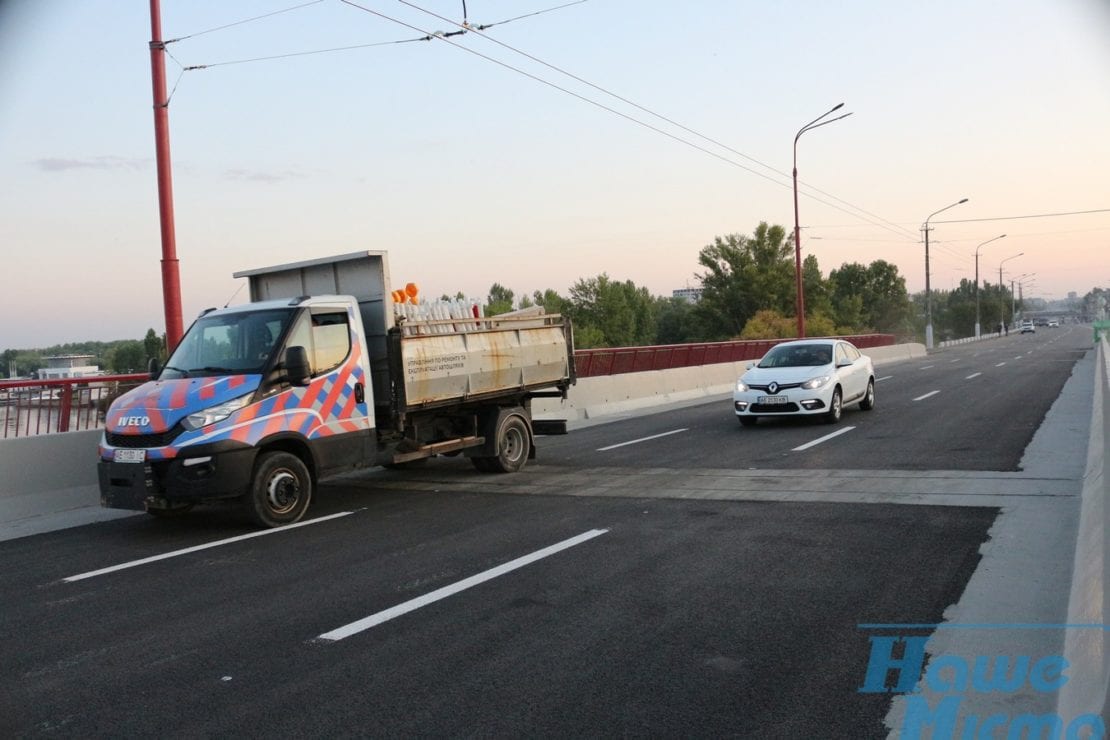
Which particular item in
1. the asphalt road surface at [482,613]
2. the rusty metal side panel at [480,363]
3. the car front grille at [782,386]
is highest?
the rusty metal side panel at [480,363]

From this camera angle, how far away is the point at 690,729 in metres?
3.76

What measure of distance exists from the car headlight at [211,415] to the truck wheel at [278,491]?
24.2 inches

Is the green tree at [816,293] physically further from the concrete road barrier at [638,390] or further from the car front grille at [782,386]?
the car front grille at [782,386]

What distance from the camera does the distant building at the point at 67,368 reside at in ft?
34.4

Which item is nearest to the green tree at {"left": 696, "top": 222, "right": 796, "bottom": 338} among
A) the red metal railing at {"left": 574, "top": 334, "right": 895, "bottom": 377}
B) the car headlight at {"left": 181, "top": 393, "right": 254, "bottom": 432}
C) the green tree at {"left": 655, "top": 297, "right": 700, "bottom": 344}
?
the green tree at {"left": 655, "top": 297, "right": 700, "bottom": 344}

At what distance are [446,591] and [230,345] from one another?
4432 millimetres

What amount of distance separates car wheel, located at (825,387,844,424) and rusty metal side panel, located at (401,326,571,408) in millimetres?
5372

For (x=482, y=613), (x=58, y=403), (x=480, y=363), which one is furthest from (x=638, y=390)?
(x=482, y=613)

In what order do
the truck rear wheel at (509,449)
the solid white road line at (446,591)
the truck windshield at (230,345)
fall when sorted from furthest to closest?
the truck rear wheel at (509,449), the truck windshield at (230,345), the solid white road line at (446,591)

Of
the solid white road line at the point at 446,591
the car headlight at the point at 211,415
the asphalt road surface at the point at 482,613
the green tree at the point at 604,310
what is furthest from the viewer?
the green tree at the point at 604,310

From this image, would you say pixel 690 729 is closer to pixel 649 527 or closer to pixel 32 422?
pixel 649 527

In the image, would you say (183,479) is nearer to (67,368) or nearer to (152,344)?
(67,368)

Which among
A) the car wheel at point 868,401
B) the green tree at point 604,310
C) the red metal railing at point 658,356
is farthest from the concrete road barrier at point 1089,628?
the green tree at point 604,310

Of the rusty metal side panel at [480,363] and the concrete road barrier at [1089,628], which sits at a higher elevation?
the rusty metal side panel at [480,363]
